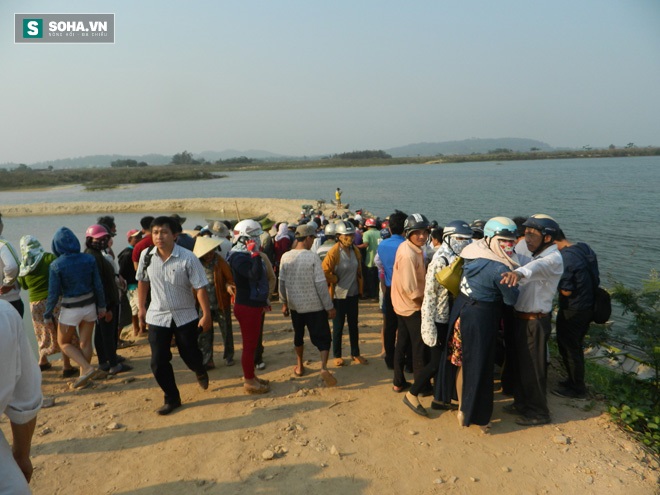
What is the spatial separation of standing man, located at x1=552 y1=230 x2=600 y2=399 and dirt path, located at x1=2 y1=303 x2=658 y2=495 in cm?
30

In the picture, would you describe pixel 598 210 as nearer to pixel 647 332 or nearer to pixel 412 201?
pixel 412 201

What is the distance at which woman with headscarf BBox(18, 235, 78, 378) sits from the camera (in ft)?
15.5

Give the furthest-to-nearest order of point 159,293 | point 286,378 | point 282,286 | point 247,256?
1. point 286,378
2. point 282,286
3. point 247,256
4. point 159,293

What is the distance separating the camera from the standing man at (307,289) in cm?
432

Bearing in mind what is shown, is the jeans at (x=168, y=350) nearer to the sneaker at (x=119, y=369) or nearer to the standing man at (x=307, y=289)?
the standing man at (x=307, y=289)

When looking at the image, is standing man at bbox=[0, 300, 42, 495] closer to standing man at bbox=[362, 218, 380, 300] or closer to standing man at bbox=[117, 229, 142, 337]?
standing man at bbox=[117, 229, 142, 337]

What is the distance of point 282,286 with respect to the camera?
14.4 feet

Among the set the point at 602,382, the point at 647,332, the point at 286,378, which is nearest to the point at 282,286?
the point at 286,378

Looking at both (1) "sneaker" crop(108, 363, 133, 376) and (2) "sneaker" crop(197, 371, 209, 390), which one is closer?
(2) "sneaker" crop(197, 371, 209, 390)

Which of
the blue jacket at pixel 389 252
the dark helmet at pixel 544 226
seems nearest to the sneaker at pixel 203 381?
the blue jacket at pixel 389 252

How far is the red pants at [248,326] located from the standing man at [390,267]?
1484 mm

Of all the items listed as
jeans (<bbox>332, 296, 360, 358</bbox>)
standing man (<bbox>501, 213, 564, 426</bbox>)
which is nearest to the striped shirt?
jeans (<bbox>332, 296, 360, 358</bbox>)

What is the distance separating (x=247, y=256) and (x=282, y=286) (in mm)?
542

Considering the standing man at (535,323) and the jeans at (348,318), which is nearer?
the standing man at (535,323)
